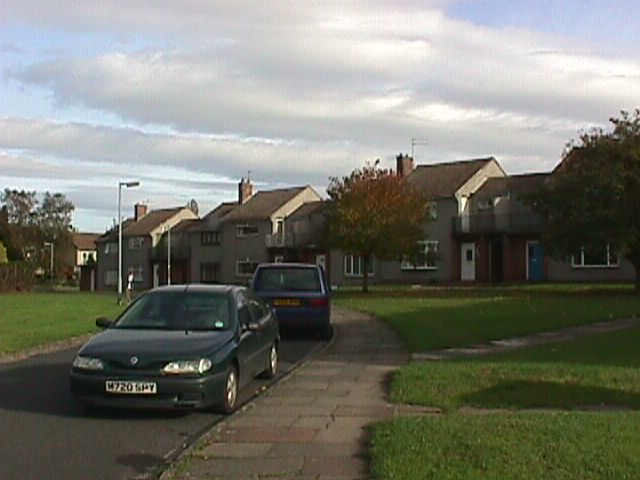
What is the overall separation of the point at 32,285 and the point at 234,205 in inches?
950

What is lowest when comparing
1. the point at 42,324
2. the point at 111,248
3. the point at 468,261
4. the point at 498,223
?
the point at 42,324

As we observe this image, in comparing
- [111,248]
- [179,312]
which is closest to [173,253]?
[111,248]

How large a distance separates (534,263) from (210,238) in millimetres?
33812

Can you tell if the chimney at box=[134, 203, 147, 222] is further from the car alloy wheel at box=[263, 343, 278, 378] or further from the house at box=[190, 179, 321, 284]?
the car alloy wheel at box=[263, 343, 278, 378]

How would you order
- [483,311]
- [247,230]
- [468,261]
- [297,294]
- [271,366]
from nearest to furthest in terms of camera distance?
[271,366], [297,294], [483,311], [468,261], [247,230]

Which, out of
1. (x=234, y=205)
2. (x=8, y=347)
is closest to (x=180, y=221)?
(x=234, y=205)

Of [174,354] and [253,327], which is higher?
[253,327]

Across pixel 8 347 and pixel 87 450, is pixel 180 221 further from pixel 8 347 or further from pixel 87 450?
pixel 87 450

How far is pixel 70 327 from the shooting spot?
2319cm

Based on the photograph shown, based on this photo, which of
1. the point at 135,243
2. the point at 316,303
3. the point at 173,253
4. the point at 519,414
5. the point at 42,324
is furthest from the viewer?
the point at 135,243

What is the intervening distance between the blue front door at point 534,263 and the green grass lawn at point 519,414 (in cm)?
3173

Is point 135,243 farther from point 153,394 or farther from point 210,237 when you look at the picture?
point 153,394

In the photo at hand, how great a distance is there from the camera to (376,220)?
A: 41.5 m

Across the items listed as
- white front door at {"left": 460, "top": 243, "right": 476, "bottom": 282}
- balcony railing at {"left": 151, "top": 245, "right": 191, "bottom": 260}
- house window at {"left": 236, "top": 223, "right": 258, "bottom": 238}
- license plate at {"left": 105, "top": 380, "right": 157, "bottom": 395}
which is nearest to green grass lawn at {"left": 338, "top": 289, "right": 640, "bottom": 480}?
license plate at {"left": 105, "top": 380, "right": 157, "bottom": 395}
